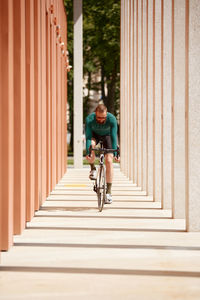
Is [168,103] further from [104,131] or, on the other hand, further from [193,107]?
[193,107]

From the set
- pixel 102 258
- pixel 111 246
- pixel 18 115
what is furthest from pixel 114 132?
pixel 102 258

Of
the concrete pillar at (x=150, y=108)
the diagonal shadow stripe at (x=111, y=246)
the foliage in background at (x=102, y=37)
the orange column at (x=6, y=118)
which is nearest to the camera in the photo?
the orange column at (x=6, y=118)

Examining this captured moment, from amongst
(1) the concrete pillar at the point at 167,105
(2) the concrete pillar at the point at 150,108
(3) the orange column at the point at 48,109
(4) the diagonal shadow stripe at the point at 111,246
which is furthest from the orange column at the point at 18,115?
(2) the concrete pillar at the point at 150,108

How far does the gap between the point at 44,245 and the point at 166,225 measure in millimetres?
2140

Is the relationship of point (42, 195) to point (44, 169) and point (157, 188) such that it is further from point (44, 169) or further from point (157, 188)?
point (157, 188)

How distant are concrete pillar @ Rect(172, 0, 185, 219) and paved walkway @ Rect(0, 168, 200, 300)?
0.33 m

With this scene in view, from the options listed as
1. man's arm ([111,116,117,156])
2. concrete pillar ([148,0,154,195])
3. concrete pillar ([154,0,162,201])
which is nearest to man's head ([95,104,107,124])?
man's arm ([111,116,117,156])

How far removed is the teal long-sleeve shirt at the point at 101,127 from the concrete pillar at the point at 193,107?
2.16 meters

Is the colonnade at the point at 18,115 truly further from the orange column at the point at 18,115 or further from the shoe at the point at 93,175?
the shoe at the point at 93,175

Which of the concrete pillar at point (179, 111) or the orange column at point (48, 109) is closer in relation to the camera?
the concrete pillar at point (179, 111)

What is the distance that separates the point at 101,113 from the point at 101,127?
335 mm

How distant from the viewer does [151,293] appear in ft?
13.5

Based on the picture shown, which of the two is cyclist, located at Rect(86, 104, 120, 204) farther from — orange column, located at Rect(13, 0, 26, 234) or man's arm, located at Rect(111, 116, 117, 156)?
orange column, located at Rect(13, 0, 26, 234)

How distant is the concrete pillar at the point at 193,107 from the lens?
277 inches
